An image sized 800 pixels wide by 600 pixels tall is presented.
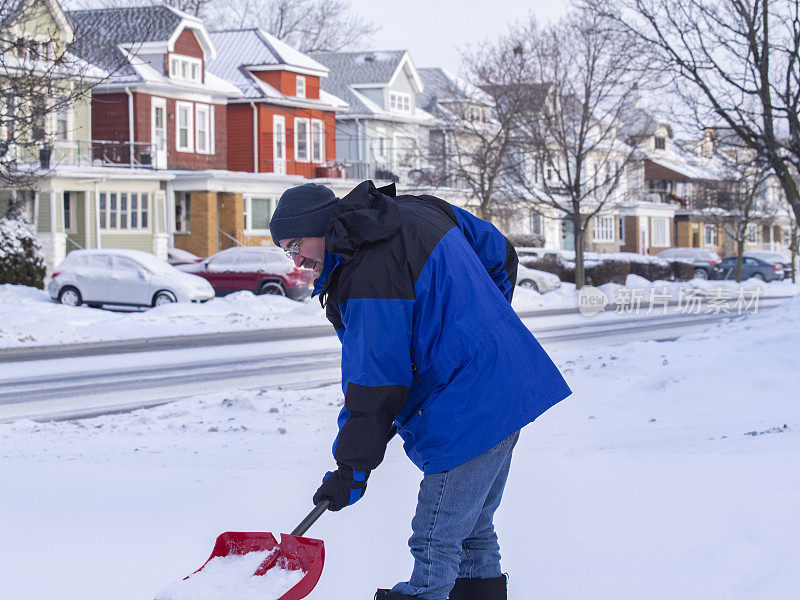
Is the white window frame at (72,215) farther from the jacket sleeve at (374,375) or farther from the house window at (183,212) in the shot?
the jacket sleeve at (374,375)

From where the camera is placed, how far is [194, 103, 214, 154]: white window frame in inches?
1540

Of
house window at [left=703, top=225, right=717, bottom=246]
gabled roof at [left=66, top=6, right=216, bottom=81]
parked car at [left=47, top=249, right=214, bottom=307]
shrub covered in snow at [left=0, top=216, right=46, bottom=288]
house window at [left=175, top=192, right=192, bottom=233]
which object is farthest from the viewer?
house window at [left=703, top=225, right=717, bottom=246]

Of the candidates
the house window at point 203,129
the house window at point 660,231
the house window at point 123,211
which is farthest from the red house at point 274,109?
the house window at point 660,231

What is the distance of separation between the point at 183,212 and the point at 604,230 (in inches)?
1306

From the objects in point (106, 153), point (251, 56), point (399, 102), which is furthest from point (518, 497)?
point (399, 102)

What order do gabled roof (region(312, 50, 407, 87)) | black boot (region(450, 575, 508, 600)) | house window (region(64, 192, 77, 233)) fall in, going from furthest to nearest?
gabled roof (region(312, 50, 407, 87)), house window (region(64, 192, 77, 233)), black boot (region(450, 575, 508, 600))

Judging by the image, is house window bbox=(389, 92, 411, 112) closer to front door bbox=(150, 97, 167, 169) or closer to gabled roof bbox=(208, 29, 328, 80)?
gabled roof bbox=(208, 29, 328, 80)

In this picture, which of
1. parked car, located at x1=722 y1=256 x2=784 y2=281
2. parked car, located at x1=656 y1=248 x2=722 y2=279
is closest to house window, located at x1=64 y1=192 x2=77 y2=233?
parked car, located at x1=656 y1=248 x2=722 y2=279

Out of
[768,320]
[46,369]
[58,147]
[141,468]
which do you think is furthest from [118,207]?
[141,468]

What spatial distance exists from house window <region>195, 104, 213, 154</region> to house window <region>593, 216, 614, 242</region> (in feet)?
99.0

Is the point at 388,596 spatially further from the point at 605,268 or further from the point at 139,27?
the point at 139,27

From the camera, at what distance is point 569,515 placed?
16.2ft

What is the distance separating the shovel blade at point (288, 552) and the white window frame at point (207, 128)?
122ft

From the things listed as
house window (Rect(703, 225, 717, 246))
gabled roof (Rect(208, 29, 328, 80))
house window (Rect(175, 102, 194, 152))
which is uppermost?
gabled roof (Rect(208, 29, 328, 80))
